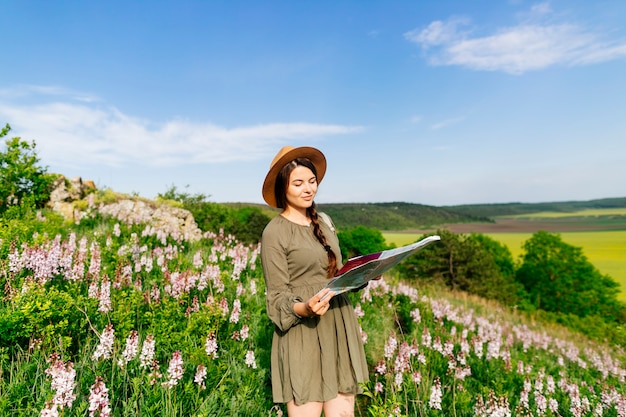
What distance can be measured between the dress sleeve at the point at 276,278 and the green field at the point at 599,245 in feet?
136

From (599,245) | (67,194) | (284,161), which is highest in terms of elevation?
(67,194)

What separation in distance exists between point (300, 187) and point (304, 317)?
99 cm

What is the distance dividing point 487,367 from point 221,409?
477 cm

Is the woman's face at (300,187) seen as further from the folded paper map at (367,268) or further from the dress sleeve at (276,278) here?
the folded paper map at (367,268)

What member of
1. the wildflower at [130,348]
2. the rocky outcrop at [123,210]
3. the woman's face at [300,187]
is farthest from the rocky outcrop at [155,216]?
the woman's face at [300,187]

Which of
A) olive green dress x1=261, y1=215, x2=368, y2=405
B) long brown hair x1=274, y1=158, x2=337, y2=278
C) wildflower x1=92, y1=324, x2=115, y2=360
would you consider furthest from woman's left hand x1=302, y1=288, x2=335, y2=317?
wildflower x1=92, y1=324, x2=115, y2=360

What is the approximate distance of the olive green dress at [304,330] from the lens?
2461 mm

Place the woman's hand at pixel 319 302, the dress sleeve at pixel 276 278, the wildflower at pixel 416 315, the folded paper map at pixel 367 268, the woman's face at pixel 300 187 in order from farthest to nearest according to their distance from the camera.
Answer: the wildflower at pixel 416 315 → the woman's face at pixel 300 187 → the dress sleeve at pixel 276 278 → the woman's hand at pixel 319 302 → the folded paper map at pixel 367 268

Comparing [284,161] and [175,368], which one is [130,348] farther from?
[284,161]

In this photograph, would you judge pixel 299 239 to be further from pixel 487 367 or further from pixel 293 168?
pixel 487 367

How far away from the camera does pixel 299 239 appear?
8.62ft

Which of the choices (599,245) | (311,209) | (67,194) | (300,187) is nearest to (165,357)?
(311,209)

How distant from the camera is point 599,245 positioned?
61.4 meters

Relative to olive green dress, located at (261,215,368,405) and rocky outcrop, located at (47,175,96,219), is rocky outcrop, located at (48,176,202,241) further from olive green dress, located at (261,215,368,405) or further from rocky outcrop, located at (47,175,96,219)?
olive green dress, located at (261,215,368,405)
